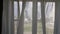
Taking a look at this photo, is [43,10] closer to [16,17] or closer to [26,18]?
[26,18]

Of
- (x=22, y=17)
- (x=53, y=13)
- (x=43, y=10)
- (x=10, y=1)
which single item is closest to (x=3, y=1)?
(x=10, y=1)

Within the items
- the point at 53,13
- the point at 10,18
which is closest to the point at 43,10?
the point at 53,13

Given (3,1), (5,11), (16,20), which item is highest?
(3,1)

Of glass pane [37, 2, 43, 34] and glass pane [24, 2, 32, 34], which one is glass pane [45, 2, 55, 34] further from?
glass pane [24, 2, 32, 34]

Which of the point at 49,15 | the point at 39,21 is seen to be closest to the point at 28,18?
the point at 39,21

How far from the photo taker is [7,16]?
1.70m

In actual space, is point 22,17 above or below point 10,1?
below

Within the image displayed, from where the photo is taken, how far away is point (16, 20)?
1713mm

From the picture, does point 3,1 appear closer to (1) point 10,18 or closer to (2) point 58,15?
(1) point 10,18

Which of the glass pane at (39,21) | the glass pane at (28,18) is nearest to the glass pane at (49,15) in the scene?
the glass pane at (39,21)

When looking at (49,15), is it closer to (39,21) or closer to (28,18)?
(39,21)

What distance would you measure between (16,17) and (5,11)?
0.52 feet

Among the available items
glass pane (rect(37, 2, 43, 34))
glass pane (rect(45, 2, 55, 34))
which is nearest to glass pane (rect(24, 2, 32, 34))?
glass pane (rect(37, 2, 43, 34))

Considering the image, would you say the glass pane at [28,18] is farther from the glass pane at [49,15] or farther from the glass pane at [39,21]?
the glass pane at [49,15]
